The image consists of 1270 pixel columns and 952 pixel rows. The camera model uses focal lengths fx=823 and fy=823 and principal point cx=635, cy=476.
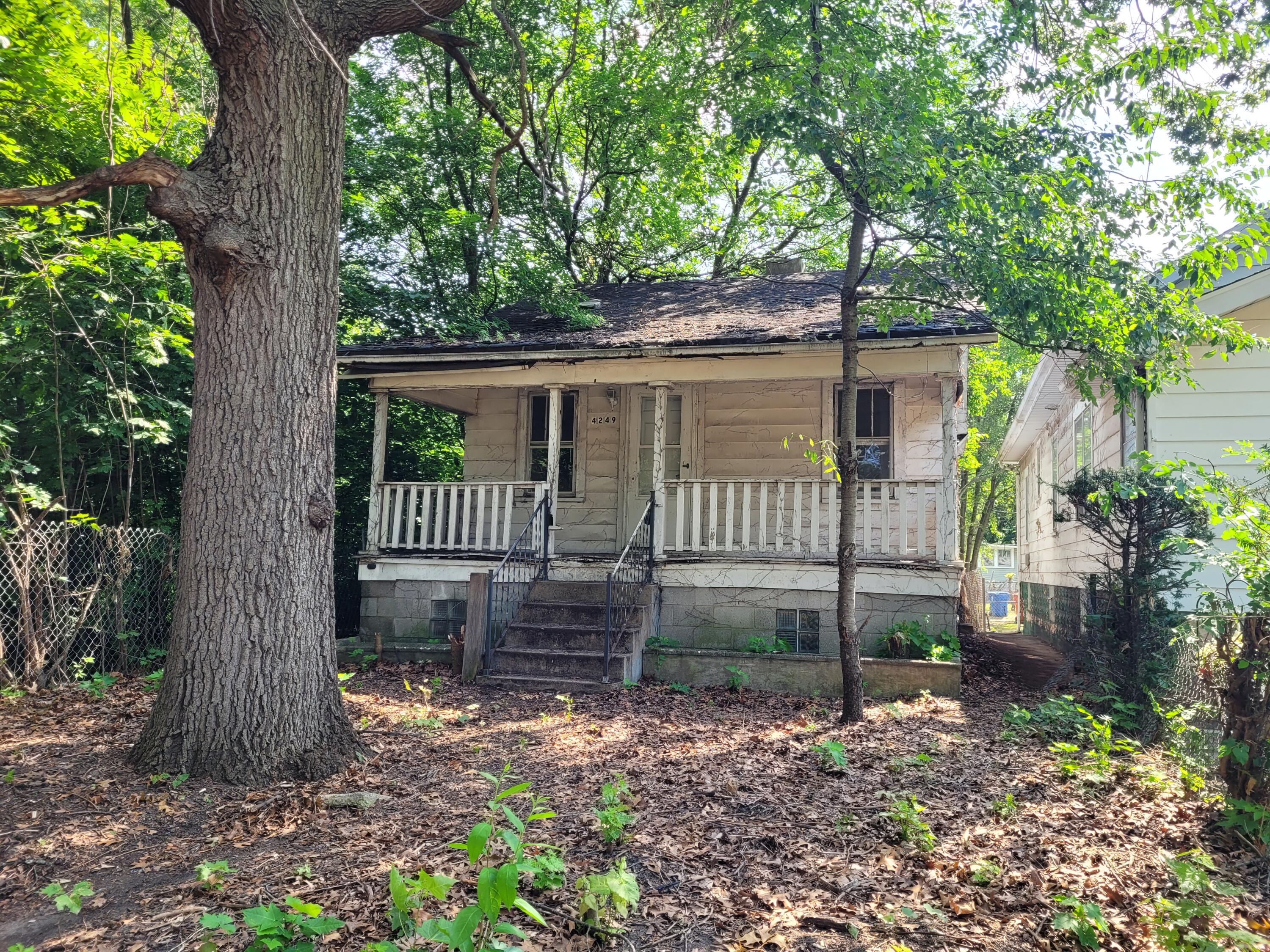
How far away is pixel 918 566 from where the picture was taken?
30.2ft

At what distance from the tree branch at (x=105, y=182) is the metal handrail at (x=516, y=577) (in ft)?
16.7

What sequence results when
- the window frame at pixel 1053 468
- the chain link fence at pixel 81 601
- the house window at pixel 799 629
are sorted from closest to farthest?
the chain link fence at pixel 81 601, the house window at pixel 799 629, the window frame at pixel 1053 468

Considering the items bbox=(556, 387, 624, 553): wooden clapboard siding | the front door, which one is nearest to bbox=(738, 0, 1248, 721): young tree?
the front door

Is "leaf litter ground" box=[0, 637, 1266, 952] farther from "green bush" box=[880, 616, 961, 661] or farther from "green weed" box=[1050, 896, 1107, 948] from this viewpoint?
"green bush" box=[880, 616, 961, 661]

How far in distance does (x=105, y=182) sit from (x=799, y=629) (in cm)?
785

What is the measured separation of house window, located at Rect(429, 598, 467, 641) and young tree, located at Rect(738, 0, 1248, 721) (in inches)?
220

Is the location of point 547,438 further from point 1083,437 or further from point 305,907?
point 305,907

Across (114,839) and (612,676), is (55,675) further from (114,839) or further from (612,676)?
(612,676)

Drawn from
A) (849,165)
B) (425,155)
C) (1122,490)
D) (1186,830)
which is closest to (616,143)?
(425,155)

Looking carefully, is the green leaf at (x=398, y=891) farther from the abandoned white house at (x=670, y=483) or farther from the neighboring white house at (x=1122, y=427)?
the neighboring white house at (x=1122, y=427)

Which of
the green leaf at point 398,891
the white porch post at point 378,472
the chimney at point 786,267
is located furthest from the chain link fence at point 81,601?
the chimney at point 786,267

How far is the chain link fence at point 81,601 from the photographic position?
7707 mm

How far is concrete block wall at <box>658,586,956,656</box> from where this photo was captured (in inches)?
364

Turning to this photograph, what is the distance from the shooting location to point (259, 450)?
A: 5.23 meters
